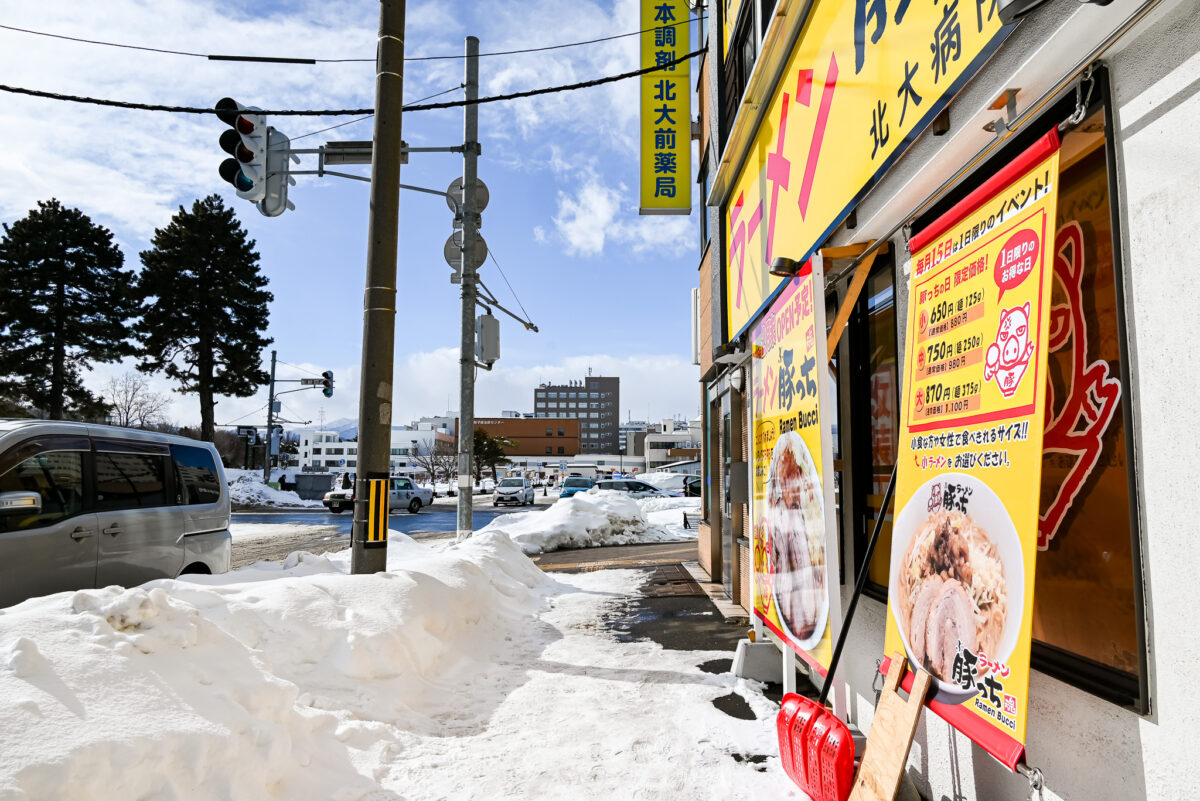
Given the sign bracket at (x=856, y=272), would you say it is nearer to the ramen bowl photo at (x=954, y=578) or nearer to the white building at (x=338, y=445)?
the ramen bowl photo at (x=954, y=578)

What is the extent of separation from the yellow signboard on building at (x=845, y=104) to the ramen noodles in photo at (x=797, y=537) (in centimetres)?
151

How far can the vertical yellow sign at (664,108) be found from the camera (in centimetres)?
1209

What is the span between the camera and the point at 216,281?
39875mm

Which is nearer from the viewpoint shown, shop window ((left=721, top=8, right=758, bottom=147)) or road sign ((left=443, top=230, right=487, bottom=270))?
shop window ((left=721, top=8, right=758, bottom=147))

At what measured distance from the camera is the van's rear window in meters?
7.43

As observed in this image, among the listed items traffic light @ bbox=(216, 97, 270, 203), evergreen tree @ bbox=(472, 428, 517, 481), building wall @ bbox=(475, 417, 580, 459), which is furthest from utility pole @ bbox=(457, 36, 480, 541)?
building wall @ bbox=(475, 417, 580, 459)

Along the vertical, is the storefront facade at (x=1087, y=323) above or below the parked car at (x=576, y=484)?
above

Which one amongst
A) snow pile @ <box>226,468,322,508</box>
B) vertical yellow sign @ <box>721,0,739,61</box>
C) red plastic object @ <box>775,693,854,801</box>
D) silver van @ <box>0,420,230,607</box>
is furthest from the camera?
snow pile @ <box>226,468,322,508</box>

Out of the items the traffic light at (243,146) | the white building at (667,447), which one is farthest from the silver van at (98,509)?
the white building at (667,447)

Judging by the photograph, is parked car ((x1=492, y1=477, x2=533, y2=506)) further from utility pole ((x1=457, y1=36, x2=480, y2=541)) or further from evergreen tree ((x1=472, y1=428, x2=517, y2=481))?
evergreen tree ((x1=472, y1=428, x2=517, y2=481))

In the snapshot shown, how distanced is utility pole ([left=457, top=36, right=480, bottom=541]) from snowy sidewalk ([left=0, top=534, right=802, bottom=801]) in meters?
5.49

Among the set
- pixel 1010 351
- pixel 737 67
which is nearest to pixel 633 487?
pixel 737 67

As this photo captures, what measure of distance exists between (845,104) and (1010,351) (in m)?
2.38

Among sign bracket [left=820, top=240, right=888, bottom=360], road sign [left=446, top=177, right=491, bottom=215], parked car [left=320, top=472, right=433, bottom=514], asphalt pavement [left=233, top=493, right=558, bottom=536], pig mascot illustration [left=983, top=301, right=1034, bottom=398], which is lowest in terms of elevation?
asphalt pavement [left=233, top=493, right=558, bottom=536]
